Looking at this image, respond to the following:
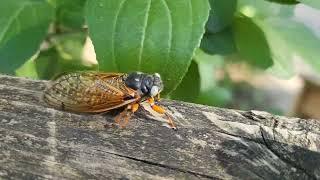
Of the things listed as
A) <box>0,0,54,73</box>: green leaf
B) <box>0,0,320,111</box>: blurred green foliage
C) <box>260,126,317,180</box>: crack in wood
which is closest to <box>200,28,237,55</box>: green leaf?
<box>0,0,320,111</box>: blurred green foliage

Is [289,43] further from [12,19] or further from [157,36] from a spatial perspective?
[12,19]

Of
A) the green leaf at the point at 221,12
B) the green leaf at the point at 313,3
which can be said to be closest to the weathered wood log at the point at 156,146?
the green leaf at the point at 313,3

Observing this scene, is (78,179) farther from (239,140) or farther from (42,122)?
(239,140)

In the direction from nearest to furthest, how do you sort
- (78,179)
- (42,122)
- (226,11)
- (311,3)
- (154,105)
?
(78,179) < (42,122) < (154,105) < (311,3) < (226,11)

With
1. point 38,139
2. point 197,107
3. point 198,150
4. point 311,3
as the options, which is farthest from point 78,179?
point 311,3

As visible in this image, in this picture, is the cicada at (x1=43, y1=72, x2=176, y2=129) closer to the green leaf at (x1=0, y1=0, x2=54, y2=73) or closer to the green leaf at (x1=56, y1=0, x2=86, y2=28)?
the green leaf at (x1=0, y1=0, x2=54, y2=73)

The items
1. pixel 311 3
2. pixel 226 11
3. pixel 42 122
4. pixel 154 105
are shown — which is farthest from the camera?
pixel 226 11
